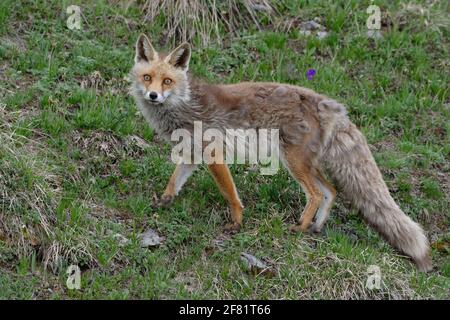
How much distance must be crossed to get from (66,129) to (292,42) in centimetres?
371

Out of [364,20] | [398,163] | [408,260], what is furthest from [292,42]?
[408,260]

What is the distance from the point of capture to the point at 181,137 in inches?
294

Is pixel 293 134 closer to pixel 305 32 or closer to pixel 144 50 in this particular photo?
pixel 144 50

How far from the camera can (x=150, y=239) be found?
7.06 meters

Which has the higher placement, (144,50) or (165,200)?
(144,50)

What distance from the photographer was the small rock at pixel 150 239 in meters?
6.99

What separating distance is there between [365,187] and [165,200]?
6.60 ft

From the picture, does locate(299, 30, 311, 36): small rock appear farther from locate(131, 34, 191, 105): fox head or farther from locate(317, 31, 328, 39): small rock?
locate(131, 34, 191, 105): fox head

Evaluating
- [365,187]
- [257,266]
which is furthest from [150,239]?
[365,187]

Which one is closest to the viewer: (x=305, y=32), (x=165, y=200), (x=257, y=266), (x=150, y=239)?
(x=257, y=266)

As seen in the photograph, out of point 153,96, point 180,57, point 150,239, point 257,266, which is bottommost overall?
point 257,266

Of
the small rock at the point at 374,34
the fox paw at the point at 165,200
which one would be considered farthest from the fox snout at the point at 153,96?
the small rock at the point at 374,34

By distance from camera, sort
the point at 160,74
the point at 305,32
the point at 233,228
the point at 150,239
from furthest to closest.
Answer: the point at 305,32, the point at 233,228, the point at 160,74, the point at 150,239

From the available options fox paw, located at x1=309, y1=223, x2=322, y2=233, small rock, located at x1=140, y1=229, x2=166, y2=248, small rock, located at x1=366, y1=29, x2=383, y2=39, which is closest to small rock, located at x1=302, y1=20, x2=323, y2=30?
small rock, located at x1=366, y1=29, x2=383, y2=39
